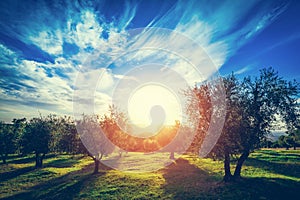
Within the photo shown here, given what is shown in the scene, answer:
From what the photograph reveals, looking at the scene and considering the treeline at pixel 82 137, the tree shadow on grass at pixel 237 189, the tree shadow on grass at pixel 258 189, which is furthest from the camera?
the treeline at pixel 82 137

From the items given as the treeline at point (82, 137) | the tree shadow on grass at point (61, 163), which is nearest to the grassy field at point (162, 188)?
the treeline at point (82, 137)

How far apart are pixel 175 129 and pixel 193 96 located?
38.1m

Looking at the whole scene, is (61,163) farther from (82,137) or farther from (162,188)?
(162,188)

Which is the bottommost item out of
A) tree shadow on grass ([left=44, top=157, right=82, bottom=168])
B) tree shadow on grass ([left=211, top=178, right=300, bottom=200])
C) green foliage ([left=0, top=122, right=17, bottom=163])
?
tree shadow on grass ([left=44, top=157, right=82, bottom=168])

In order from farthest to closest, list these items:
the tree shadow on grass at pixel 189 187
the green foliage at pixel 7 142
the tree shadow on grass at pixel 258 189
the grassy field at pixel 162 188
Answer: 1. the green foliage at pixel 7 142
2. the tree shadow on grass at pixel 189 187
3. the grassy field at pixel 162 188
4. the tree shadow on grass at pixel 258 189

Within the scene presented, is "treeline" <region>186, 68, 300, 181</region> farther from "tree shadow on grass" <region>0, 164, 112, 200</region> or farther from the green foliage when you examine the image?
the green foliage

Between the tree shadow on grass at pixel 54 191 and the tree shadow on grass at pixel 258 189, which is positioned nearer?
the tree shadow on grass at pixel 258 189

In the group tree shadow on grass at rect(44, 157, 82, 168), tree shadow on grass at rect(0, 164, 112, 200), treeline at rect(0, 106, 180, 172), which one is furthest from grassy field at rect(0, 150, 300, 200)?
tree shadow on grass at rect(44, 157, 82, 168)

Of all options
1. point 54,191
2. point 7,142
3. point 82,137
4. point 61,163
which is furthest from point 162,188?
point 7,142

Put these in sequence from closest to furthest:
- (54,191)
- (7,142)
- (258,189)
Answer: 1. (258,189)
2. (54,191)
3. (7,142)

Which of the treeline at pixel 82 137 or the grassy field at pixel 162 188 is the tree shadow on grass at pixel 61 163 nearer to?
the treeline at pixel 82 137

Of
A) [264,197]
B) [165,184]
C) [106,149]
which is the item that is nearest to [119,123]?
[106,149]

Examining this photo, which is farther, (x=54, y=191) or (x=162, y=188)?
(x=54, y=191)

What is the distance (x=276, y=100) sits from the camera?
2612 centimetres
